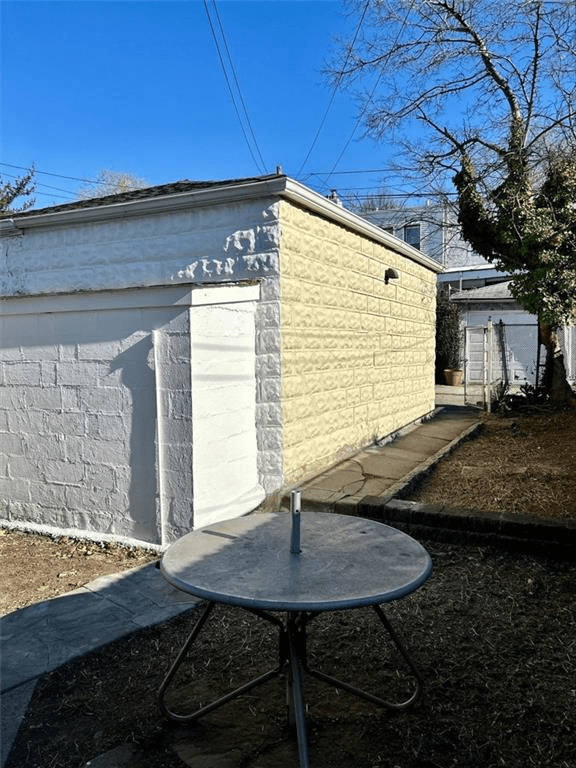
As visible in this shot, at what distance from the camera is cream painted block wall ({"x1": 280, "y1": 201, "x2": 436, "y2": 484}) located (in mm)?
5801

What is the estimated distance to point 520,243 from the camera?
36.5 ft

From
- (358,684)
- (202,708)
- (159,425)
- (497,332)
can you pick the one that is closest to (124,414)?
(159,425)

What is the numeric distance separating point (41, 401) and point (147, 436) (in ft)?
4.20

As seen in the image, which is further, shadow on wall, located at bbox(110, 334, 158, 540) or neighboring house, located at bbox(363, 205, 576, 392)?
neighboring house, located at bbox(363, 205, 576, 392)

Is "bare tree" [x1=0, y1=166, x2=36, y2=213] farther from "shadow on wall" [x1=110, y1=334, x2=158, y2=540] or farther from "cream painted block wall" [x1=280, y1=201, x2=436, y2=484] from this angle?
"shadow on wall" [x1=110, y1=334, x2=158, y2=540]

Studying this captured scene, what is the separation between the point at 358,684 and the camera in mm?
2797

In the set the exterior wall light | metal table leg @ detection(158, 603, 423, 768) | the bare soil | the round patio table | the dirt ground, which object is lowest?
the dirt ground

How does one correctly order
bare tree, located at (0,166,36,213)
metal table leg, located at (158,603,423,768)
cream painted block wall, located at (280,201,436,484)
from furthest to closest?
bare tree, located at (0,166,36,213) < cream painted block wall, located at (280,201,436,484) < metal table leg, located at (158,603,423,768)

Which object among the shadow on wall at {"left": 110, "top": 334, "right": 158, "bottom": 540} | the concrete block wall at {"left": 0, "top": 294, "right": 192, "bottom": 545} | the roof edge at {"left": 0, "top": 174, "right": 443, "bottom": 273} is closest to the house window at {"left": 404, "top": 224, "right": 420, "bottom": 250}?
the roof edge at {"left": 0, "top": 174, "right": 443, "bottom": 273}

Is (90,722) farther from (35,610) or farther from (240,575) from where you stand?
(35,610)

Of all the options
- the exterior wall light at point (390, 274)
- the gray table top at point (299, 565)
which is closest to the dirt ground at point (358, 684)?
the gray table top at point (299, 565)

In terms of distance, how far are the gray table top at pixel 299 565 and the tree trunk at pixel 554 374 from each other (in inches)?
413

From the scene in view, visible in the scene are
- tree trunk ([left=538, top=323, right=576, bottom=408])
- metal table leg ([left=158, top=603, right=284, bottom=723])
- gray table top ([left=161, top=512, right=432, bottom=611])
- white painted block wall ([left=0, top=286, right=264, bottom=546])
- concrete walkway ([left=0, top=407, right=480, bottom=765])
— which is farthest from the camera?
tree trunk ([left=538, top=323, right=576, bottom=408])

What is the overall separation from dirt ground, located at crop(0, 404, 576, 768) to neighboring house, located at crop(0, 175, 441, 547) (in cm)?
88
